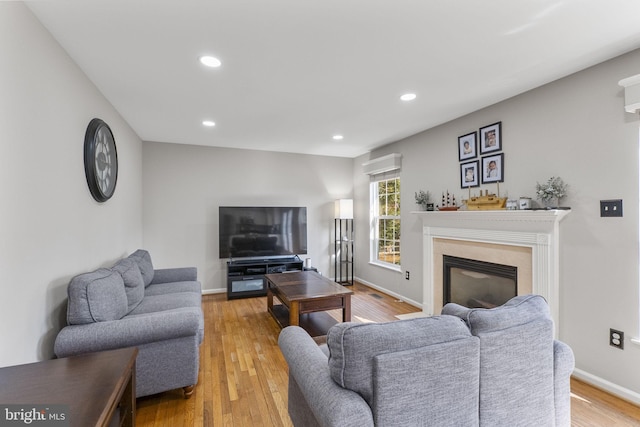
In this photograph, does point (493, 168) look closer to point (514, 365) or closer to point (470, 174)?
point (470, 174)

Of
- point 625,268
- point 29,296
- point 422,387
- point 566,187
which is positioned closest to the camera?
point 422,387

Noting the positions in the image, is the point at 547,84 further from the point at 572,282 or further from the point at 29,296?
the point at 29,296

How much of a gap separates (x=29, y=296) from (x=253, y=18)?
2.00 metres

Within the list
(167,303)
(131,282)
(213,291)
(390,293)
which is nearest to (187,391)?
(167,303)

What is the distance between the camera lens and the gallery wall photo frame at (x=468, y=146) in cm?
320

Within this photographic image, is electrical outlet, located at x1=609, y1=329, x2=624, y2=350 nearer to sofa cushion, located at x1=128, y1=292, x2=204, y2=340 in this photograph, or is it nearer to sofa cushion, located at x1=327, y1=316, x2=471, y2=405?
sofa cushion, located at x1=327, y1=316, x2=471, y2=405

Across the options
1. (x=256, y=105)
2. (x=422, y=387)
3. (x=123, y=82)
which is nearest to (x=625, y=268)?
(x=422, y=387)

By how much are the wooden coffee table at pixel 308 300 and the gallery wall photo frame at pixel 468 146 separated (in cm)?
200

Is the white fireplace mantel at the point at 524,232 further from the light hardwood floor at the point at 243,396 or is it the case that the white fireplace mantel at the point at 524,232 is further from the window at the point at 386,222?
the window at the point at 386,222

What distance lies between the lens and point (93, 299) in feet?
6.16

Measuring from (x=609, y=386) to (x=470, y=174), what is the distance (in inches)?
81.9

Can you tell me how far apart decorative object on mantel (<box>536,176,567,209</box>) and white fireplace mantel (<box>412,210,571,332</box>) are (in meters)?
0.14

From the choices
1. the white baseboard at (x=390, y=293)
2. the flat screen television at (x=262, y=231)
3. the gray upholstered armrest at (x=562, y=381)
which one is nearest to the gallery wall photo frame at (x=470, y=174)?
the white baseboard at (x=390, y=293)

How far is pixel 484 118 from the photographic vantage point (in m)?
3.10
